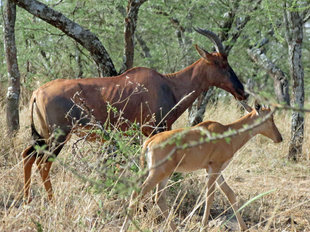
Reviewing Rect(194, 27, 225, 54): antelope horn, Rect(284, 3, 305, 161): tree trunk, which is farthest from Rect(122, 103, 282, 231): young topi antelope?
Rect(284, 3, 305, 161): tree trunk

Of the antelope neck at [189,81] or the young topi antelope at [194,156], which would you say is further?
the antelope neck at [189,81]

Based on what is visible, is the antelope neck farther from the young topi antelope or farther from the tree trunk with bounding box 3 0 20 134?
the tree trunk with bounding box 3 0 20 134

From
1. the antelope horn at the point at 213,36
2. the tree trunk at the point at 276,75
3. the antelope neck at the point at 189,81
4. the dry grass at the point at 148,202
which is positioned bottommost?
the dry grass at the point at 148,202

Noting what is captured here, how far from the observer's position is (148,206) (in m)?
4.50

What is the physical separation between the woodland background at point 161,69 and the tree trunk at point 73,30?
0.10m

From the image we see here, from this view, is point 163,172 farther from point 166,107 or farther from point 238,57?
point 238,57

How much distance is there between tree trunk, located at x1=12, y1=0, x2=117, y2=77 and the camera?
5.66m

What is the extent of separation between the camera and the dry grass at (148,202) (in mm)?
3467

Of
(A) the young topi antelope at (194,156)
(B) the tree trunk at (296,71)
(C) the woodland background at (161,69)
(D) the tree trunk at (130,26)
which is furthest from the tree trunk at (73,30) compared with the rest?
(B) the tree trunk at (296,71)

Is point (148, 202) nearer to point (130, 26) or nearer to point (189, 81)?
point (189, 81)

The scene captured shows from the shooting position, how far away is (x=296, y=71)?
23.2ft

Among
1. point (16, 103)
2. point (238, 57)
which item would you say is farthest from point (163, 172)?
point (238, 57)

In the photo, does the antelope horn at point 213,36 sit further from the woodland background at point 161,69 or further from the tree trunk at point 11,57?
the tree trunk at point 11,57

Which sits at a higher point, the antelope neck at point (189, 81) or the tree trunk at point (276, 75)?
the antelope neck at point (189, 81)
